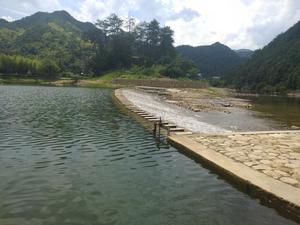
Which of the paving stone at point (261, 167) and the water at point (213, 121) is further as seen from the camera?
the water at point (213, 121)

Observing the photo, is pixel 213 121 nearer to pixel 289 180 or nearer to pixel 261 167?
pixel 261 167

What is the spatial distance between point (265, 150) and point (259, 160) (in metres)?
2.48

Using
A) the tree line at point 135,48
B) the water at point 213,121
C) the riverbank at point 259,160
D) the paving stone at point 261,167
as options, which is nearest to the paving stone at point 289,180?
the riverbank at point 259,160

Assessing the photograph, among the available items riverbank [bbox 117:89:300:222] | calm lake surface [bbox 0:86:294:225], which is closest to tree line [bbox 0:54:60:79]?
calm lake surface [bbox 0:86:294:225]

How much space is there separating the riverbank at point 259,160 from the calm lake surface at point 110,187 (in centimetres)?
47

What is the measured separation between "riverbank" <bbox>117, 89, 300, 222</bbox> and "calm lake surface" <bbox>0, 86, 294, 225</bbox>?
18.6 inches

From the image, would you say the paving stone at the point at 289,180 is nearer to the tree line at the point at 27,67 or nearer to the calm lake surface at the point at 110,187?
the calm lake surface at the point at 110,187

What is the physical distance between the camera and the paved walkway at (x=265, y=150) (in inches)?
557

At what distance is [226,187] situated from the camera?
43.2 ft

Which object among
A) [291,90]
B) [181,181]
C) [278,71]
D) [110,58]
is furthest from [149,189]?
[278,71]

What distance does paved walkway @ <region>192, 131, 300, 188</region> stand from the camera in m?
14.1

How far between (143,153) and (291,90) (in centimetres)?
16454

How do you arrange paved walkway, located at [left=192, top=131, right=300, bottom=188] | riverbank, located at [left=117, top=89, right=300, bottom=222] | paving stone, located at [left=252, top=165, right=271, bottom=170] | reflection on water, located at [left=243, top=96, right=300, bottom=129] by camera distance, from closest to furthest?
1. riverbank, located at [left=117, top=89, right=300, bottom=222]
2. paved walkway, located at [left=192, top=131, right=300, bottom=188]
3. paving stone, located at [left=252, top=165, right=271, bottom=170]
4. reflection on water, located at [left=243, top=96, right=300, bottom=129]

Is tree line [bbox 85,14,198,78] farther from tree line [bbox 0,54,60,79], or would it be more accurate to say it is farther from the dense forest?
tree line [bbox 0,54,60,79]
